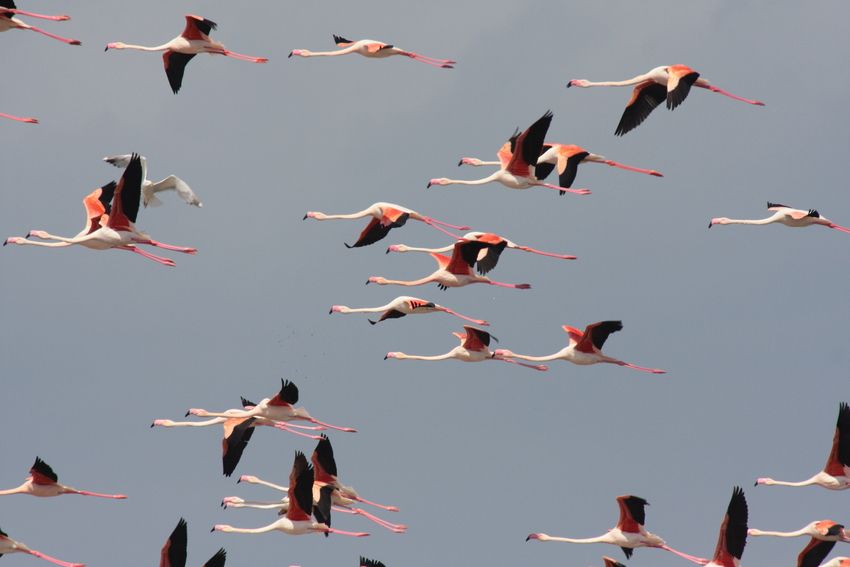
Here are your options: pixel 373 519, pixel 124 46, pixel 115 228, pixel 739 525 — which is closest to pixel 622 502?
pixel 739 525

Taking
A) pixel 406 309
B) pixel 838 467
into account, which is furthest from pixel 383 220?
pixel 838 467

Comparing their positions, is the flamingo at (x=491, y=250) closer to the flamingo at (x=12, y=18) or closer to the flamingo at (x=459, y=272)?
the flamingo at (x=459, y=272)

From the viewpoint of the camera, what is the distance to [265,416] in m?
32.4

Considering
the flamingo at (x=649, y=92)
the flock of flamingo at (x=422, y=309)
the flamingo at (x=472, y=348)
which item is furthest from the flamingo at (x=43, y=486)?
the flamingo at (x=649, y=92)

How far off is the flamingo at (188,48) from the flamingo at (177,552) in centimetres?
704

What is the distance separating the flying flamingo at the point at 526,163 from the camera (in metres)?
31.3

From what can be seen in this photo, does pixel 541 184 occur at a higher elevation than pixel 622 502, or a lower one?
higher

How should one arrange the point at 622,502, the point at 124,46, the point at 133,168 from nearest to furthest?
the point at 133,168
the point at 622,502
the point at 124,46

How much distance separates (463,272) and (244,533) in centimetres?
522

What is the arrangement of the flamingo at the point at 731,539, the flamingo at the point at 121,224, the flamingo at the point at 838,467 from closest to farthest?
the flamingo at the point at 121,224 < the flamingo at the point at 731,539 < the flamingo at the point at 838,467

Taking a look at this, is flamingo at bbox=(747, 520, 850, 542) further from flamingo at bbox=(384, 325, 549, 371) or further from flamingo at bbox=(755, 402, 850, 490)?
flamingo at bbox=(384, 325, 549, 371)

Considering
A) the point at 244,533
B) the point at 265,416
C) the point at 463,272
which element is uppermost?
the point at 463,272

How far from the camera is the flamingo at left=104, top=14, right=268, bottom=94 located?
3272cm

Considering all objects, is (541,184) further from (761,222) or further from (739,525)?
(739,525)
